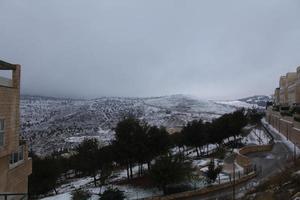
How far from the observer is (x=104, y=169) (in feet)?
136

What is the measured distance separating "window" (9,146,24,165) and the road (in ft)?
45.5

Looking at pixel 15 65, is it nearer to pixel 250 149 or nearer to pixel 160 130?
pixel 160 130

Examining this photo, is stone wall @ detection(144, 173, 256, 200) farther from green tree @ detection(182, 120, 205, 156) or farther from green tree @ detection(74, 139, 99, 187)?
green tree @ detection(182, 120, 205, 156)

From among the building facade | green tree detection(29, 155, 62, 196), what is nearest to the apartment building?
green tree detection(29, 155, 62, 196)

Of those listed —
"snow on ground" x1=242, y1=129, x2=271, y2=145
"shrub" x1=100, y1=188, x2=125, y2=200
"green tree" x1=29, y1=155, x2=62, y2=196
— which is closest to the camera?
"shrub" x1=100, y1=188, x2=125, y2=200

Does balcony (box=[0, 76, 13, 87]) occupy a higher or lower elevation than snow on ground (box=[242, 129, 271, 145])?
higher

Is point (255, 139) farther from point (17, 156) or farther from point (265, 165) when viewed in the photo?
point (17, 156)

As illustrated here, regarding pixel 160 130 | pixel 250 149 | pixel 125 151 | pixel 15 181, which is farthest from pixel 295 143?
pixel 15 181

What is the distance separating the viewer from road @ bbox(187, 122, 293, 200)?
90.0 ft

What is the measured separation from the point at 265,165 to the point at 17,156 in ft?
90.9

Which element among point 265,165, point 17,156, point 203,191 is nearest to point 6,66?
point 17,156

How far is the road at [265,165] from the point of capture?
2742 centimetres

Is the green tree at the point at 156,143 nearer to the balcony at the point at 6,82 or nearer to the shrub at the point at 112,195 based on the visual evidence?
the shrub at the point at 112,195

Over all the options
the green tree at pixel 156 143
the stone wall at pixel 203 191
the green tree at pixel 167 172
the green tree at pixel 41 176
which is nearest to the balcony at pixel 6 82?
the green tree at pixel 167 172
